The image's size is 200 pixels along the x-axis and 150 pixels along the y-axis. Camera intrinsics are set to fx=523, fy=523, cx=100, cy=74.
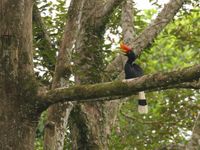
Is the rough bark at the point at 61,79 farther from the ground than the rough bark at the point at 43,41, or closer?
closer

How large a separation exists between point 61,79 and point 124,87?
1.20 meters

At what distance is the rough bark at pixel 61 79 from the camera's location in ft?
15.3

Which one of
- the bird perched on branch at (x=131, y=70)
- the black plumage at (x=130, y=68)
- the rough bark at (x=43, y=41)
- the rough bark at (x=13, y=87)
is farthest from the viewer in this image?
the black plumage at (x=130, y=68)

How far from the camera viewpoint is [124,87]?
358 centimetres

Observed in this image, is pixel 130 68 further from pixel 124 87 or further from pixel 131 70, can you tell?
pixel 124 87

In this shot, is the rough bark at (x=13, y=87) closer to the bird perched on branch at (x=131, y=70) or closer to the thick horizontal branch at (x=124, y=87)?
the thick horizontal branch at (x=124, y=87)

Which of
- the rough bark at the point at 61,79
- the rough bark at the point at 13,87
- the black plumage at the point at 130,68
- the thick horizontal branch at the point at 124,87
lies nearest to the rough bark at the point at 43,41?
the rough bark at the point at 61,79

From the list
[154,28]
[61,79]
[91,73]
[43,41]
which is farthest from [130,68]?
[61,79]

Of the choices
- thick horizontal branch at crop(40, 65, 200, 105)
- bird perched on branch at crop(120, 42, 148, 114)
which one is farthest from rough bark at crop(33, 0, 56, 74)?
thick horizontal branch at crop(40, 65, 200, 105)

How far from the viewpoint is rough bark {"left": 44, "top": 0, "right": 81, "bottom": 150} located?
4672mm

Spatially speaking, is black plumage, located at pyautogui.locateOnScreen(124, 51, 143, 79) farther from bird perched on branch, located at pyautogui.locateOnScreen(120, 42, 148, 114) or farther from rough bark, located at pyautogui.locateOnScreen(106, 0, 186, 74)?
rough bark, located at pyautogui.locateOnScreen(106, 0, 186, 74)

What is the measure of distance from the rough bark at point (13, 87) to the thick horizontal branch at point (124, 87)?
0.74 ft

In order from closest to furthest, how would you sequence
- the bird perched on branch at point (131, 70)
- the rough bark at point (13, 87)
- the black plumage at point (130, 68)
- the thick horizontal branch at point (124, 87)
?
the thick horizontal branch at point (124, 87) < the rough bark at point (13, 87) < the bird perched on branch at point (131, 70) < the black plumage at point (130, 68)

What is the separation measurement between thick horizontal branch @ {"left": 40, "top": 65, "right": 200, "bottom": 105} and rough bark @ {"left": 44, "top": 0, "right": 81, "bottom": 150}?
2.27 feet
